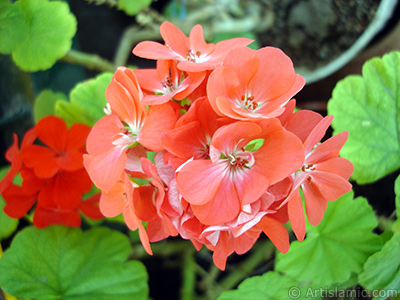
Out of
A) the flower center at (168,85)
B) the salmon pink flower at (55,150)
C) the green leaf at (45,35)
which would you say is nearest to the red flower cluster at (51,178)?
the salmon pink flower at (55,150)

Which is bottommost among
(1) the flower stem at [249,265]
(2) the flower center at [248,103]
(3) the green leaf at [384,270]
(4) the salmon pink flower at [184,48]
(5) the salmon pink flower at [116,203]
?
(1) the flower stem at [249,265]

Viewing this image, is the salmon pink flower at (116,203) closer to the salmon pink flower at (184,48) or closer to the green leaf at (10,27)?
the salmon pink flower at (184,48)

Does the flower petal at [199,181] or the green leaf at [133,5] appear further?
the green leaf at [133,5]

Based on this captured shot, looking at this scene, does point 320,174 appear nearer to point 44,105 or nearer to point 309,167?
point 309,167

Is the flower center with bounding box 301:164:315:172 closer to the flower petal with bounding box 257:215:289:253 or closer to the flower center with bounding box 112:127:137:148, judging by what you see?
the flower petal with bounding box 257:215:289:253

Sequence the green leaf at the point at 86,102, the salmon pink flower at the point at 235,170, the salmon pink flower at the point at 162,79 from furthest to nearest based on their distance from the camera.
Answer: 1. the green leaf at the point at 86,102
2. the salmon pink flower at the point at 162,79
3. the salmon pink flower at the point at 235,170

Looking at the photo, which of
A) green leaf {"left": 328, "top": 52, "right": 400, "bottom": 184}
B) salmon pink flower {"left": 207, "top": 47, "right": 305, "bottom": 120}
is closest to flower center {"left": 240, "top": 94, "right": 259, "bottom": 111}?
salmon pink flower {"left": 207, "top": 47, "right": 305, "bottom": 120}
